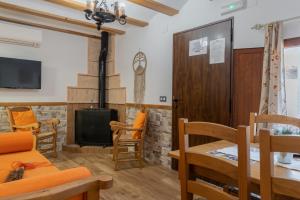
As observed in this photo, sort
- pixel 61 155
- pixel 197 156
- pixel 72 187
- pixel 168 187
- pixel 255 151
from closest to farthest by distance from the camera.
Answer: pixel 72 187 < pixel 197 156 < pixel 255 151 < pixel 168 187 < pixel 61 155

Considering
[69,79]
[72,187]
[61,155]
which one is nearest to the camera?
[72,187]

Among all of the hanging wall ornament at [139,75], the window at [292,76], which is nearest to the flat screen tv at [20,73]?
the hanging wall ornament at [139,75]

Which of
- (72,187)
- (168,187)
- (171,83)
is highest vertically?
(171,83)

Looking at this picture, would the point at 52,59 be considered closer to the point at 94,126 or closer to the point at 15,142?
the point at 94,126

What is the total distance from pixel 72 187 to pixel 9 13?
13.1ft

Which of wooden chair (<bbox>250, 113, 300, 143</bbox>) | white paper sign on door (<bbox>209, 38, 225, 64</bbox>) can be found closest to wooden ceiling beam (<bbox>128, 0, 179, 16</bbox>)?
white paper sign on door (<bbox>209, 38, 225, 64</bbox>)

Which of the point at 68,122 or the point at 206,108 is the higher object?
the point at 206,108

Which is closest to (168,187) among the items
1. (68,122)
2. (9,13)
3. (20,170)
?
(20,170)

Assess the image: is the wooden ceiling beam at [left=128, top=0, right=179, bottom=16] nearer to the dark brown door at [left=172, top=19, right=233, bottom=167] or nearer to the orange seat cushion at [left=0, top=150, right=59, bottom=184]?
the dark brown door at [left=172, top=19, right=233, bottom=167]

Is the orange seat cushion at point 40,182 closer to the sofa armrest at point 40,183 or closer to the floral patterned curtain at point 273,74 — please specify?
the sofa armrest at point 40,183

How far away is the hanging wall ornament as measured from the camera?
4.13 metres

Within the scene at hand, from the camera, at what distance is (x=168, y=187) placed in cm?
285

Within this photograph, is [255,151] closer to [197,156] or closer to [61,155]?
[197,156]

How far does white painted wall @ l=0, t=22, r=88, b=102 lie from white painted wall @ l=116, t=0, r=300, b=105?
2.85 ft
